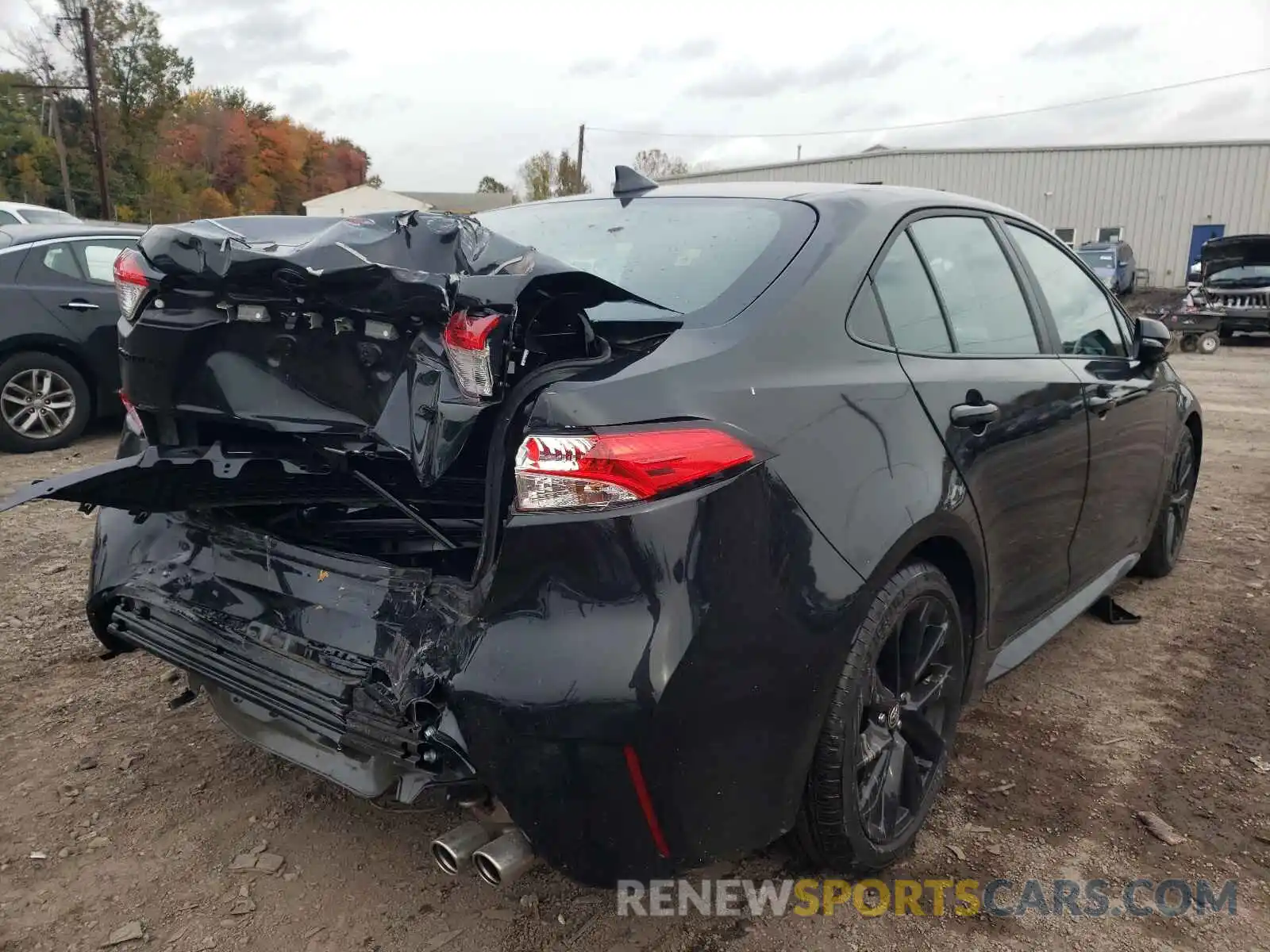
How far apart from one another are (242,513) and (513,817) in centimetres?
121

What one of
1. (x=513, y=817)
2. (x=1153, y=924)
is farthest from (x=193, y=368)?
(x=1153, y=924)

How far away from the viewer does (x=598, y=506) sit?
1.69 m

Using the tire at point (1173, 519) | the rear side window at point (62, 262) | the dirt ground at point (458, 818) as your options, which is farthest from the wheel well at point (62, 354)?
the tire at point (1173, 519)

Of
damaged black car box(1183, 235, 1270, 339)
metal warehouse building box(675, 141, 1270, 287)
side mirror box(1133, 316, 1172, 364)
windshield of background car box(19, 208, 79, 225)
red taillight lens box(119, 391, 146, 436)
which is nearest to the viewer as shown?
red taillight lens box(119, 391, 146, 436)

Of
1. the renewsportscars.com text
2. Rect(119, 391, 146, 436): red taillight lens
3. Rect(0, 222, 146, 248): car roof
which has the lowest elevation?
the renewsportscars.com text

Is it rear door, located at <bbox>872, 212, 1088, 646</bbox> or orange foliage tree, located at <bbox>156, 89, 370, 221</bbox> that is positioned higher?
orange foliage tree, located at <bbox>156, 89, 370, 221</bbox>

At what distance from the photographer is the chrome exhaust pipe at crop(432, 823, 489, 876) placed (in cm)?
186

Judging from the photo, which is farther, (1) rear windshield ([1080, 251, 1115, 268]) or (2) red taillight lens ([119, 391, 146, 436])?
(1) rear windshield ([1080, 251, 1115, 268])

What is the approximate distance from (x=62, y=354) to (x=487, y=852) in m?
6.12

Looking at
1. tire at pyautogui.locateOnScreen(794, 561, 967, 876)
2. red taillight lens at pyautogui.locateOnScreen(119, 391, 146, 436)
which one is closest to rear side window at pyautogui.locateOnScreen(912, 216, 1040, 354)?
tire at pyautogui.locateOnScreen(794, 561, 967, 876)

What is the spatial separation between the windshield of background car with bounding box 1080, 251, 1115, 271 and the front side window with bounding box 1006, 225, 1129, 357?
19.8 m

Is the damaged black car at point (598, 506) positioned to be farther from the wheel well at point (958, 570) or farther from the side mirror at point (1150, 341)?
the side mirror at point (1150, 341)

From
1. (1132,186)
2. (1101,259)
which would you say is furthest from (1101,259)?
(1132,186)

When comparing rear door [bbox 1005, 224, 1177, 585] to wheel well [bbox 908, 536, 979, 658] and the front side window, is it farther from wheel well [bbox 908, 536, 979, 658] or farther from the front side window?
wheel well [bbox 908, 536, 979, 658]
